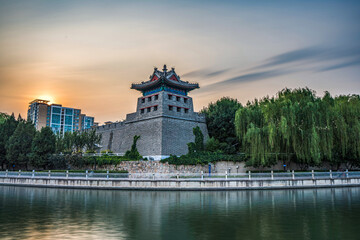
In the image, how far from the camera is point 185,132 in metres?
29.7

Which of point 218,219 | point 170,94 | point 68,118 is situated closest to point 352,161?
point 170,94

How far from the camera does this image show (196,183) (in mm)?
18422

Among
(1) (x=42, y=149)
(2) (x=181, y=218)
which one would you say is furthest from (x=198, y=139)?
(2) (x=181, y=218)

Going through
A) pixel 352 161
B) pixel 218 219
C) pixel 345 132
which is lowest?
pixel 218 219

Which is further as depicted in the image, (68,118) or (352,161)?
(68,118)

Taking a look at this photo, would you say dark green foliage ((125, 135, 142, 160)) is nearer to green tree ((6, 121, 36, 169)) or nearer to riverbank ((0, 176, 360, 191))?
riverbank ((0, 176, 360, 191))

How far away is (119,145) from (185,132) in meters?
8.07

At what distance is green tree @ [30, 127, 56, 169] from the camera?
25.8m

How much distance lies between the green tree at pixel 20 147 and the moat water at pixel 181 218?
14.2m

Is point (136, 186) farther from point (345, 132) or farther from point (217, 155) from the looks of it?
point (345, 132)

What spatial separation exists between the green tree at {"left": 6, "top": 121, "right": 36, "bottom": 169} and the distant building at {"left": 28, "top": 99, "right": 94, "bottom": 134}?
58536 mm

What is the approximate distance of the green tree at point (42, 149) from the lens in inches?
1014

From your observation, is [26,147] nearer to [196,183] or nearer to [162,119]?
[162,119]

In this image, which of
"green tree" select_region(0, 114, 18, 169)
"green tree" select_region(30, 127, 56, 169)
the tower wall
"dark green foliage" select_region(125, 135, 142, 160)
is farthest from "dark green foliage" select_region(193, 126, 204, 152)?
"green tree" select_region(0, 114, 18, 169)
